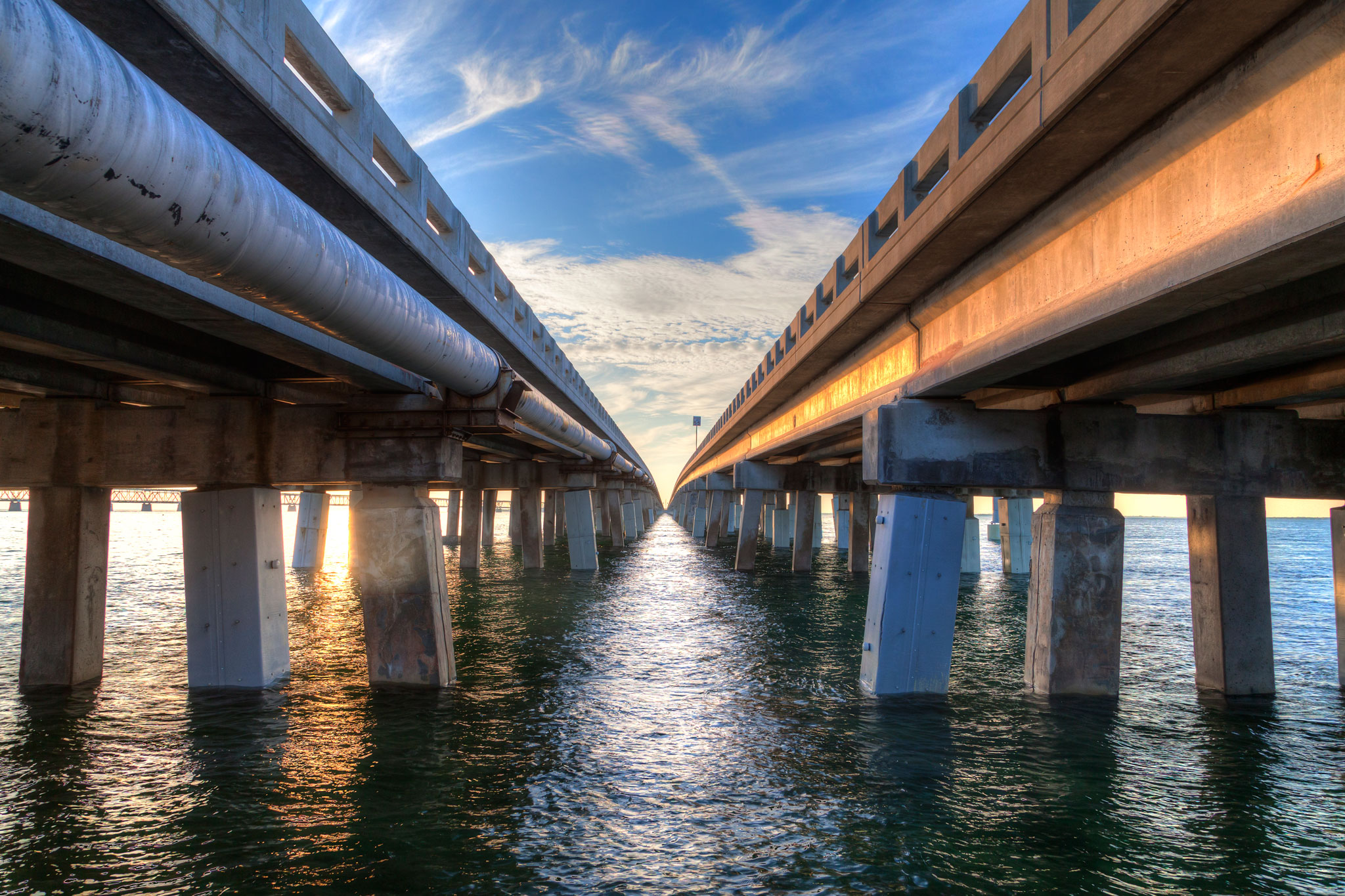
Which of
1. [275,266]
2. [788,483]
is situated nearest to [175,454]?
[275,266]

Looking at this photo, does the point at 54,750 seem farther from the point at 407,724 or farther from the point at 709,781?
the point at 709,781

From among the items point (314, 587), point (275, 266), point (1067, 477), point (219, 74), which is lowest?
point (314, 587)

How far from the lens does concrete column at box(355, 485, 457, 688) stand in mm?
11227

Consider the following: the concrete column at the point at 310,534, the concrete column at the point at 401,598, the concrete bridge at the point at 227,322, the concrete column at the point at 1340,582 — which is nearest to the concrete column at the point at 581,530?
the concrete column at the point at 310,534

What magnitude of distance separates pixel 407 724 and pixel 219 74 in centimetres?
733

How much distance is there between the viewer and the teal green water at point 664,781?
5.79m

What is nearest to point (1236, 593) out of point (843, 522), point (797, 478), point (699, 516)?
point (797, 478)

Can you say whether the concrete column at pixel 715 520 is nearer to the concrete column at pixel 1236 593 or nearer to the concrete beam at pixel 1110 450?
the concrete column at pixel 1236 593

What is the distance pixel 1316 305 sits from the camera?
271 inches

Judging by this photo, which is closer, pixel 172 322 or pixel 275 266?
pixel 275 266

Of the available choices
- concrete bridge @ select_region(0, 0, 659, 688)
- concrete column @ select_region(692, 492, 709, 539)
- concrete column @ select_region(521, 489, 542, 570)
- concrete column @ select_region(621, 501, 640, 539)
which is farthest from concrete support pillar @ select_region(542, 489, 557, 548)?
concrete bridge @ select_region(0, 0, 659, 688)

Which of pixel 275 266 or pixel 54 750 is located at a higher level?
pixel 275 266

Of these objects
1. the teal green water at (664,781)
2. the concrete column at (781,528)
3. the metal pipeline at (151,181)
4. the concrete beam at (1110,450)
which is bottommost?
the teal green water at (664,781)

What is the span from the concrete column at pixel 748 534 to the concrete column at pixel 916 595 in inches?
772
